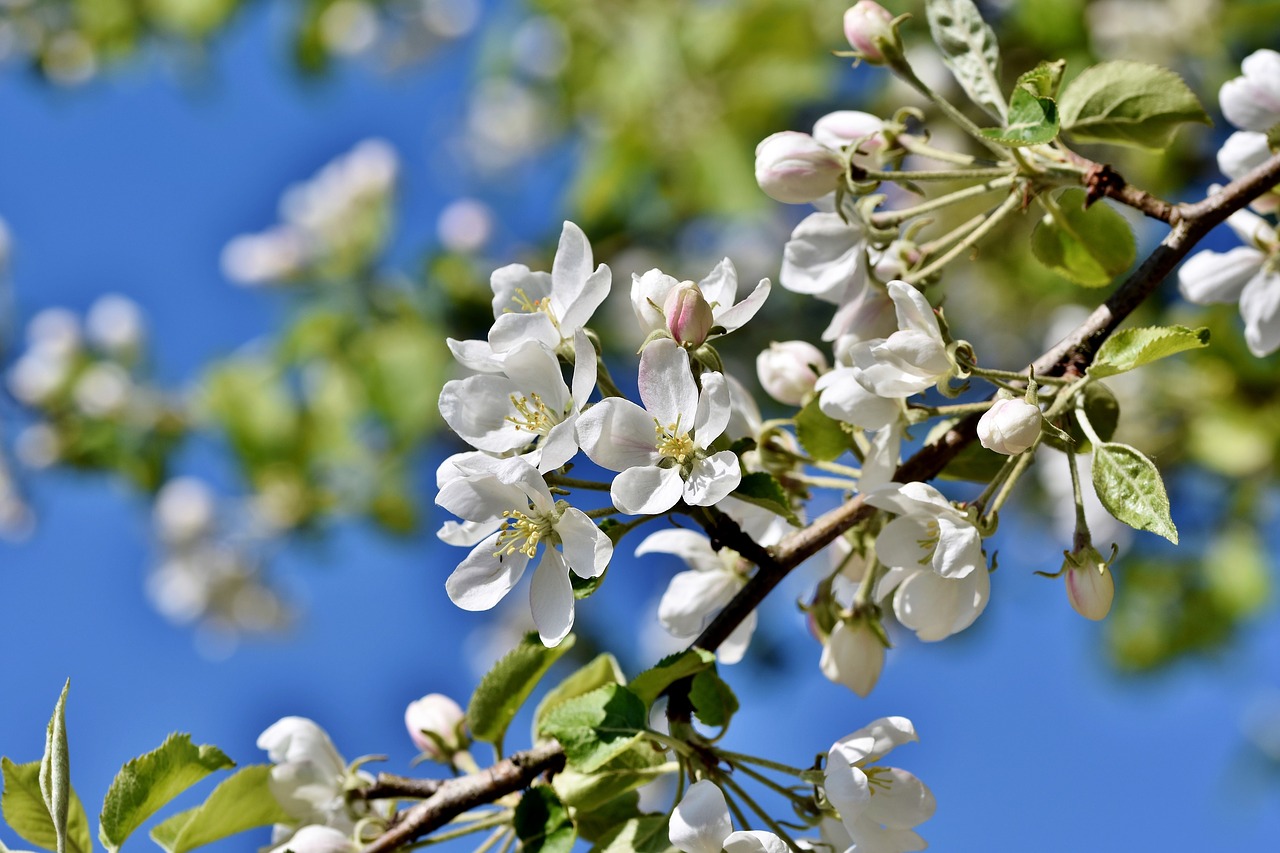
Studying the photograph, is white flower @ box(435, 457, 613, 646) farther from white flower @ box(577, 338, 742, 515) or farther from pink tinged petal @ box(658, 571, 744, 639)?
pink tinged petal @ box(658, 571, 744, 639)

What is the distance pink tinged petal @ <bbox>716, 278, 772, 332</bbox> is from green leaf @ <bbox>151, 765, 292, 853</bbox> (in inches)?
21.6

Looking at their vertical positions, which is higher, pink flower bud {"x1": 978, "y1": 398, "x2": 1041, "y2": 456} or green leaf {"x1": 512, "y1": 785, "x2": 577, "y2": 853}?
green leaf {"x1": 512, "y1": 785, "x2": 577, "y2": 853}

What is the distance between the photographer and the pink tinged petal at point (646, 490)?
0.84m

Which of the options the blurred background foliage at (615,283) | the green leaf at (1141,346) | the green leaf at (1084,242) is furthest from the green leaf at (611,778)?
the blurred background foliage at (615,283)

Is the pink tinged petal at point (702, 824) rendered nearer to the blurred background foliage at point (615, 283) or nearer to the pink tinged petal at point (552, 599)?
the pink tinged petal at point (552, 599)

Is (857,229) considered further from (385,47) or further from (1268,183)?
(385,47)

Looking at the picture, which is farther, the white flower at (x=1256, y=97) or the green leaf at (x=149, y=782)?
the white flower at (x=1256, y=97)

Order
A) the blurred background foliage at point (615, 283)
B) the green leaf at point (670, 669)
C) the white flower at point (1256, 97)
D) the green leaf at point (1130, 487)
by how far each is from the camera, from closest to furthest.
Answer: the green leaf at point (1130, 487) < the green leaf at point (670, 669) < the white flower at point (1256, 97) < the blurred background foliage at point (615, 283)

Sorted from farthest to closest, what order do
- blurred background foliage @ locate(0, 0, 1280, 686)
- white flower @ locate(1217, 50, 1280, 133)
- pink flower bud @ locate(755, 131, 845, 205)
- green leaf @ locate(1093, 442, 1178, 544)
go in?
1. blurred background foliage @ locate(0, 0, 1280, 686)
2. white flower @ locate(1217, 50, 1280, 133)
3. pink flower bud @ locate(755, 131, 845, 205)
4. green leaf @ locate(1093, 442, 1178, 544)

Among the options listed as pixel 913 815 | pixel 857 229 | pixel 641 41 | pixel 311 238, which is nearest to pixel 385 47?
pixel 311 238

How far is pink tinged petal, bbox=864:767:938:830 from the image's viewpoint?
0.91 metres

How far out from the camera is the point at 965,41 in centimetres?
111

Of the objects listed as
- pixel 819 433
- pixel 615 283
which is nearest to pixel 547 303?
pixel 819 433

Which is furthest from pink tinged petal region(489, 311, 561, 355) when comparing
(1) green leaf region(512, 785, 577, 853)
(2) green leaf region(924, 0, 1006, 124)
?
(2) green leaf region(924, 0, 1006, 124)
